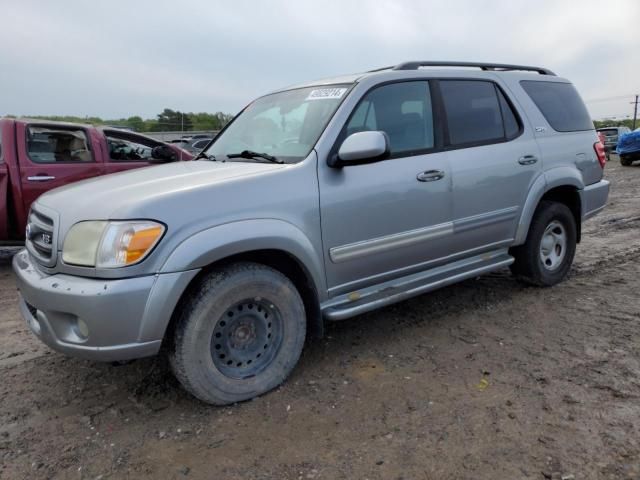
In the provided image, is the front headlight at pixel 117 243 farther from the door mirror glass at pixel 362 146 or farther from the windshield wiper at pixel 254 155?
the door mirror glass at pixel 362 146

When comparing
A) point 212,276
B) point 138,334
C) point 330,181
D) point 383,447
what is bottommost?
point 383,447

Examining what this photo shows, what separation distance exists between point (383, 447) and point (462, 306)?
2.12 m

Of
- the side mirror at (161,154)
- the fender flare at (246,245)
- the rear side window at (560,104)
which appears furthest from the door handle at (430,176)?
the side mirror at (161,154)

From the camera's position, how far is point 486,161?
153 inches

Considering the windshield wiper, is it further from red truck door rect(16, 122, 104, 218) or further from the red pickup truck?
red truck door rect(16, 122, 104, 218)

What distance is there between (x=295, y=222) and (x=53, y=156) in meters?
4.34

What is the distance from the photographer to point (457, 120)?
12.6 feet

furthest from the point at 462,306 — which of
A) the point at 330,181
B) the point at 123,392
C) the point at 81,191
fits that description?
the point at 81,191

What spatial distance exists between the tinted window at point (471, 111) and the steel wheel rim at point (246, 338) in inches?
74.9

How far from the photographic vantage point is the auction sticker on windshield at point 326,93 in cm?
341

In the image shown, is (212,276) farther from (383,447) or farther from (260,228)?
(383,447)

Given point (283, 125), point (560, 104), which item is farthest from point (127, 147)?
point (560, 104)

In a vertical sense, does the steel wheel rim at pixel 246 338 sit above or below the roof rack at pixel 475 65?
below

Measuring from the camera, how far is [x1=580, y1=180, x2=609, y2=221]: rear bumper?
4.74m
